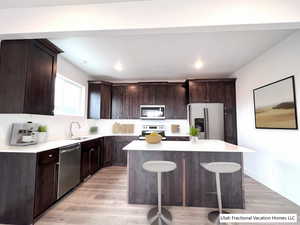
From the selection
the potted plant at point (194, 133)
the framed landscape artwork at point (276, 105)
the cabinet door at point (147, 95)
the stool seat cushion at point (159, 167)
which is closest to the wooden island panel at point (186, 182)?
the potted plant at point (194, 133)

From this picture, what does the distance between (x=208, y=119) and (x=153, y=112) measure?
1.63 metres

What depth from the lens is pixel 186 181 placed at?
8.17ft

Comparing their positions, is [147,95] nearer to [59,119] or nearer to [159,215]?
[59,119]

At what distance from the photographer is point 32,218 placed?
6.41 feet

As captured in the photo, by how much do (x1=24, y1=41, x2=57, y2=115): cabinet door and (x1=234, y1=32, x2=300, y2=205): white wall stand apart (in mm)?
3938

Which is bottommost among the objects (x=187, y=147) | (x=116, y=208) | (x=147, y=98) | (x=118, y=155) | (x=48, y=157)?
(x=116, y=208)

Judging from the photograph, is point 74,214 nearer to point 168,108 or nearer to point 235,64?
point 168,108

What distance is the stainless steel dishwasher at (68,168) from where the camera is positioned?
252 cm

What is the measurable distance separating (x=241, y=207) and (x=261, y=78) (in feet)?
8.30

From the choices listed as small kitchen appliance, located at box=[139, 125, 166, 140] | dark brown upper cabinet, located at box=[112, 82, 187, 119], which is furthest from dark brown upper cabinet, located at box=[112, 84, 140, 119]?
small kitchen appliance, located at box=[139, 125, 166, 140]

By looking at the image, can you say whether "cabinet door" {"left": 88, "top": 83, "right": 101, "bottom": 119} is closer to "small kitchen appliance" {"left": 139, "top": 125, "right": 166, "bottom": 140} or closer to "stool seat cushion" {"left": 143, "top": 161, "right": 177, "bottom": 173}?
"small kitchen appliance" {"left": 139, "top": 125, "right": 166, "bottom": 140}

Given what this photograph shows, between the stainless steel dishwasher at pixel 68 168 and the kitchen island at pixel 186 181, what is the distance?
1.07 metres

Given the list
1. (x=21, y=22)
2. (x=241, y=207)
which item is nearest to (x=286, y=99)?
(x=241, y=207)

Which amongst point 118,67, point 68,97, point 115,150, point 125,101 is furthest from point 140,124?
point 68,97
